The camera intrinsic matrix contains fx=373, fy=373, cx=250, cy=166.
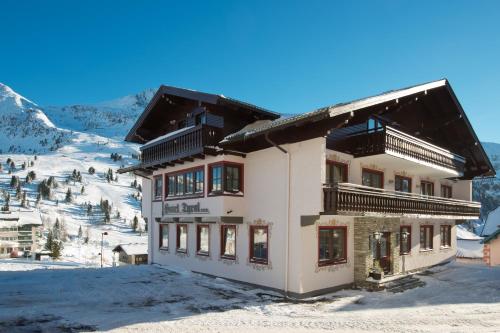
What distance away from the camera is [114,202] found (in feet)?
627

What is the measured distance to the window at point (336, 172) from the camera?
16.5 meters

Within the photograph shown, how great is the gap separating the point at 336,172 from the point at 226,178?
5057 mm

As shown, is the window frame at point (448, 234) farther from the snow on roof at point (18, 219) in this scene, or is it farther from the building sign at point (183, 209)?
the snow on roof at point (18, 219)

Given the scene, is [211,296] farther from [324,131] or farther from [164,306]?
[324,131]

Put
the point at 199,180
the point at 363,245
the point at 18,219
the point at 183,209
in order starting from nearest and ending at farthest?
the point at 363,245 < the point at 199,180 < the point at 183,209 < the point at 18,219

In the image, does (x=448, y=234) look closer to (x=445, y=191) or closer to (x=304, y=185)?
(x=445, y=191)

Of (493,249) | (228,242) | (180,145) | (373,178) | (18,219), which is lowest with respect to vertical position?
(18,219)

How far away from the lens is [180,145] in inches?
747

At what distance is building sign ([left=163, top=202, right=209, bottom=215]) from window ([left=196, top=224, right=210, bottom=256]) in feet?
3.96

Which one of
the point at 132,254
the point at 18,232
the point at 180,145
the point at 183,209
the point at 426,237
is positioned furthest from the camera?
the point at 18,232

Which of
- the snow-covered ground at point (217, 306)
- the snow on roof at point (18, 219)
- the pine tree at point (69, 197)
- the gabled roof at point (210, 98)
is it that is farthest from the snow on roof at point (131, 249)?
the pine tree at point (69, 197)

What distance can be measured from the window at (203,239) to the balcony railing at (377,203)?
26.5 feet

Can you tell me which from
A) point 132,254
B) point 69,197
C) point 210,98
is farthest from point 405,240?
point 69,197

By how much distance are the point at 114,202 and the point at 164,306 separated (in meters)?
191
